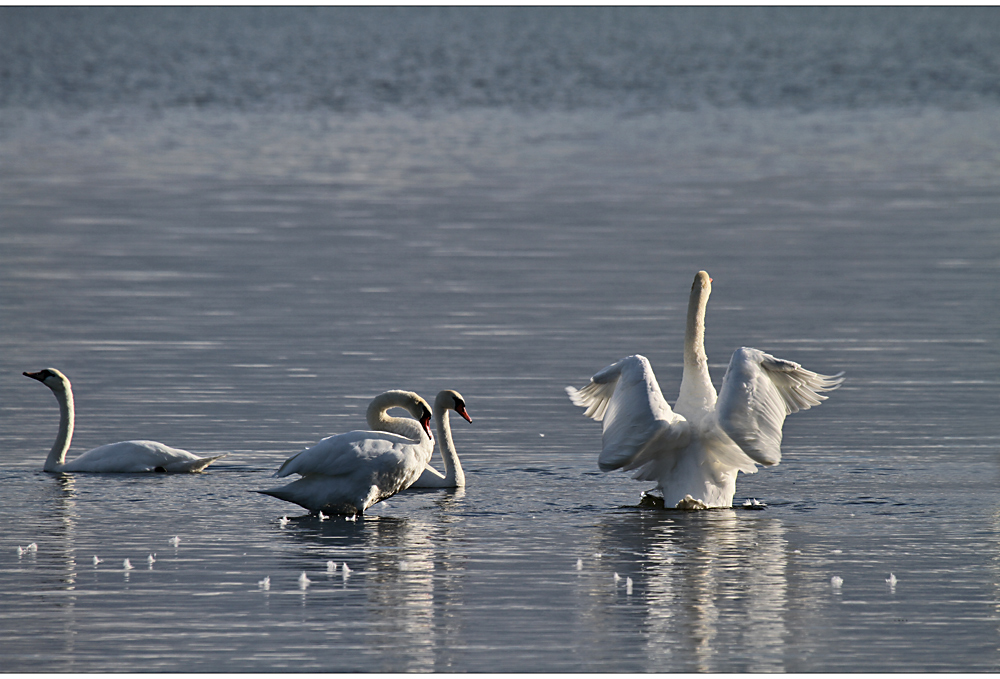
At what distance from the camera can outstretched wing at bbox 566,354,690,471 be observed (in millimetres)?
10008

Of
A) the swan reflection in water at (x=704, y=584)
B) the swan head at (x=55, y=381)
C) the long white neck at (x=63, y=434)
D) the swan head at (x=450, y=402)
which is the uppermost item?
the swan head at (x=55, y=381)

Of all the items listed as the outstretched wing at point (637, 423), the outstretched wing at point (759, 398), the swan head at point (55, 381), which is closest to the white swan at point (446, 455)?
the outstretched wing at point (637, 423)

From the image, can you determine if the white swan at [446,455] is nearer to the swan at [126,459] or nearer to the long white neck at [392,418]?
the long white neck at [392,418]

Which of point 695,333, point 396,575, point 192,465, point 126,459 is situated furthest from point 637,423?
point 126,459

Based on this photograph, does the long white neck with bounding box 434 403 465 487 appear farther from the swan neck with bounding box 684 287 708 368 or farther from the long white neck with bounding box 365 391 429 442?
the swan neck with bounding box 684 287 708 368

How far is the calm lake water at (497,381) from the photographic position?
7762 millimetres

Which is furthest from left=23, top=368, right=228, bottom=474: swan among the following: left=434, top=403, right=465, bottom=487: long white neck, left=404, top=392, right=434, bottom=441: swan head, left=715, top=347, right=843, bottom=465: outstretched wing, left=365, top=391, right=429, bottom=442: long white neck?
left=715, top=347, right=843, bottom=465: outstretched wing

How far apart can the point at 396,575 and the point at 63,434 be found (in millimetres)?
3846

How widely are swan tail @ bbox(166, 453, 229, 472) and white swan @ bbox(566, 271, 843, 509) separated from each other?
2.69 metres

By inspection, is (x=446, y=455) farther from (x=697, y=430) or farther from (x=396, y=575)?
(x=396, y=575)

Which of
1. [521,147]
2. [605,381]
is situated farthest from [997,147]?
[605,381]

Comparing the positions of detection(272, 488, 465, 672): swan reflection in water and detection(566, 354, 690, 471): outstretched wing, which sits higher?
detection(566, 354, 690, 471): outstretched wing

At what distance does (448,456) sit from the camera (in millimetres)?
10945

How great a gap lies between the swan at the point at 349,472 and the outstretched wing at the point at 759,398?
200 centimetres
